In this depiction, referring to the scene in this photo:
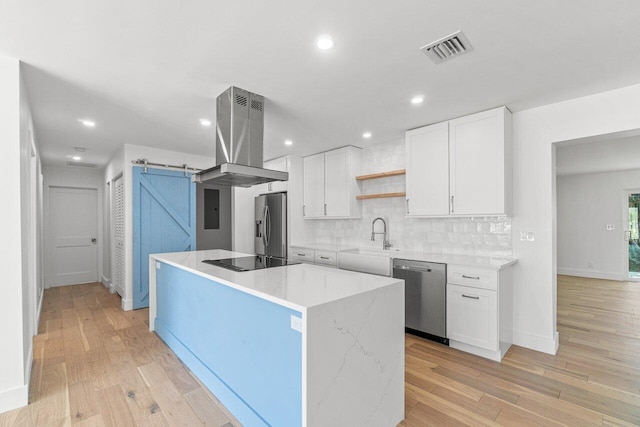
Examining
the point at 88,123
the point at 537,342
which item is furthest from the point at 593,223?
the point at 88,123

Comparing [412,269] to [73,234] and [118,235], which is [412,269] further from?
[73,234]

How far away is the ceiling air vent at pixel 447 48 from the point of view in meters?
1.86

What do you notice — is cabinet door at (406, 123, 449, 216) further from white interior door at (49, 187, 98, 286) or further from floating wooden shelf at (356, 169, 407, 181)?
white interior door at (49, 187, 98, 286)

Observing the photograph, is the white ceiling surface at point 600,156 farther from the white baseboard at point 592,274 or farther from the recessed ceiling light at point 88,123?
the recessed ceiling light at point 88,123

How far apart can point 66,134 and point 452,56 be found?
4.52m

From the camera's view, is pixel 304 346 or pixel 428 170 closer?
pixel 304 346

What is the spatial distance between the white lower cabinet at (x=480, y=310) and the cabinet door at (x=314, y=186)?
2.34m

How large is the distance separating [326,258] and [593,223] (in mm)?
6417

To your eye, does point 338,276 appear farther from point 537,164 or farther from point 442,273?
point 537,164

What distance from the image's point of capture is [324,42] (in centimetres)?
189

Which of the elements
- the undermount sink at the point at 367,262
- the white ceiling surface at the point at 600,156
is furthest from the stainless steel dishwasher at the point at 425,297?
the white ceiling surface at the point at 600,156

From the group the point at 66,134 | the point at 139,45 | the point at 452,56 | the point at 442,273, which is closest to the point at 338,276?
the point at 442,273

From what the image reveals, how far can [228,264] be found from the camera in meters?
2.64

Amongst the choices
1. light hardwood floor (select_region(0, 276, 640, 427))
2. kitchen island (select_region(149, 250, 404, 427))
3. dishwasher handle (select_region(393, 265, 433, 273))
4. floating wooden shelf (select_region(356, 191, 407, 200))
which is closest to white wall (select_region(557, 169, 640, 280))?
light hardwood floor (select_region(0, 276, 640, 427))
